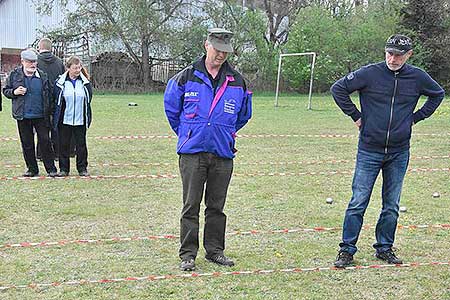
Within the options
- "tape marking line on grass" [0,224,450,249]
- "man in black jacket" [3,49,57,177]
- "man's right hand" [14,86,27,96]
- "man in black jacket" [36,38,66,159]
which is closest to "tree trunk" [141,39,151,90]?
"man in black jacket" [36,38,66,159]

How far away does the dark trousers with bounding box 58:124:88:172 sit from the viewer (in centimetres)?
919

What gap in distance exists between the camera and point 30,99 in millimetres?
8914

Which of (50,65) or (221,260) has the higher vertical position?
(50,65)

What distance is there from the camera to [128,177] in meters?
9.55

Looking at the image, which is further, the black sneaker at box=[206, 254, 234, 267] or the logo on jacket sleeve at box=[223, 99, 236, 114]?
the black sneaker at box=[206, 254, 234, 267]

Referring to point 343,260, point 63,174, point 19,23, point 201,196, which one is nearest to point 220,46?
point 201,196

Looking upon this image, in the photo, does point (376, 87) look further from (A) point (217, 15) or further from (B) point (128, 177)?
(A) point (217, 15)

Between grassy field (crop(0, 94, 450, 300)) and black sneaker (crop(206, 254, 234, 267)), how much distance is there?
0.09 meters

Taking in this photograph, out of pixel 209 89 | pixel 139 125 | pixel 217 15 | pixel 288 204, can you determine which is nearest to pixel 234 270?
pixel 209 89

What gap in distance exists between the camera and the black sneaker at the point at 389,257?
5613 millimetres

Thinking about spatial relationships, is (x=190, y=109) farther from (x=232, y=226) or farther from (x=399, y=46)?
(x=232, y=226)

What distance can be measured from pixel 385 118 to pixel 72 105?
4.92 meters

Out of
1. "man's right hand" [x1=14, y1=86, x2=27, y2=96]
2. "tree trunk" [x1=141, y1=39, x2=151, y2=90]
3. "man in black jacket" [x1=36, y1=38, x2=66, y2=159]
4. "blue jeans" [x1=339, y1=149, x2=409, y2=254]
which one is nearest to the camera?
"blue jeans" [x1=339, y1=149, x2=409, y2=254]

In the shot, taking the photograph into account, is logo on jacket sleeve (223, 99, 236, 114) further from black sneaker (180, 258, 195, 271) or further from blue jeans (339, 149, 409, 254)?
black sneaker (180, 258, 195, 271)
